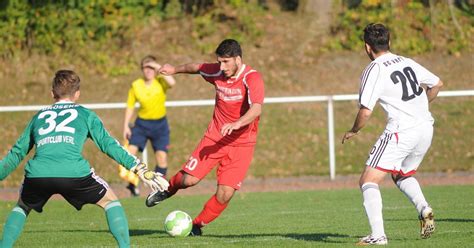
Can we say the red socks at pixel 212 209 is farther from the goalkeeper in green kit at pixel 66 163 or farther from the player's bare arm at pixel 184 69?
the goalkeeper in green kit at pixel 66 163

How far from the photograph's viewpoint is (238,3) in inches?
982

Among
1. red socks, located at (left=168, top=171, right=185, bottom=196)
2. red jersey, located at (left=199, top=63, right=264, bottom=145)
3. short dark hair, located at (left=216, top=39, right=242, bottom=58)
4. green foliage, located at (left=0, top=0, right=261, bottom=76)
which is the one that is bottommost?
green foliage, located at (left=0, top=0, right=261, bottom=76)

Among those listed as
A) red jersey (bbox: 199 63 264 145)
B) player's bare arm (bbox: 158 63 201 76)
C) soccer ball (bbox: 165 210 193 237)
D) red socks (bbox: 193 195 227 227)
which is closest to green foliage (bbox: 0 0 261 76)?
player's bare arm (bbox: 158 63 201 76)

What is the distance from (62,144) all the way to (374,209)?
2806 millimetres

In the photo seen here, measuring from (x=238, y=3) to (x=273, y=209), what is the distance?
491 inches

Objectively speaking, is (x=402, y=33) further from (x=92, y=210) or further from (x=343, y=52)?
(x=92, y=210)

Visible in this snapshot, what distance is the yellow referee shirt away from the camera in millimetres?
15578

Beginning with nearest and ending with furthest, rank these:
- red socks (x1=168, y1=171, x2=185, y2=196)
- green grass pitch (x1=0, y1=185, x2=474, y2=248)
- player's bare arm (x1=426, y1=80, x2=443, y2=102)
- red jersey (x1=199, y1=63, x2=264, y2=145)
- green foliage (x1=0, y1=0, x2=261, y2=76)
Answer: player's bare arm (x1=426, y1=80, x2=443, y2=102) < green grass pitch (x1=0, y1=185, x2=474, y2=248) < red jersey (x1=199, y1=63, x2=264, y2=145) < red socks (x1=168, y1=171, x2=185, y2=196) < green foliage (x1=0, y1=0, x2=261, y2=76)

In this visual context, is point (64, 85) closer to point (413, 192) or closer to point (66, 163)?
point (66, 163)

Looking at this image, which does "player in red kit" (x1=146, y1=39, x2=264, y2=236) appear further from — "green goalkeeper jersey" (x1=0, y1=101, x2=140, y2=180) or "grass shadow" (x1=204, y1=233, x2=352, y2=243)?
"green goalkeeper jersey" (x1=0, y1=101, x2=140, y2=180)

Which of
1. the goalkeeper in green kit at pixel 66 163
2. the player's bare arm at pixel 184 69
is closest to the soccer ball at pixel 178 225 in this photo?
the player's bare arm at pixel 184 69

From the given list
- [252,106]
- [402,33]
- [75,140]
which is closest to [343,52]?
[402,33]

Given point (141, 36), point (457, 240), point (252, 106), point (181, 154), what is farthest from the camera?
point (141, 36)

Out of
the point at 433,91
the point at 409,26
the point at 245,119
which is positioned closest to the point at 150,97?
the point at 245,119
